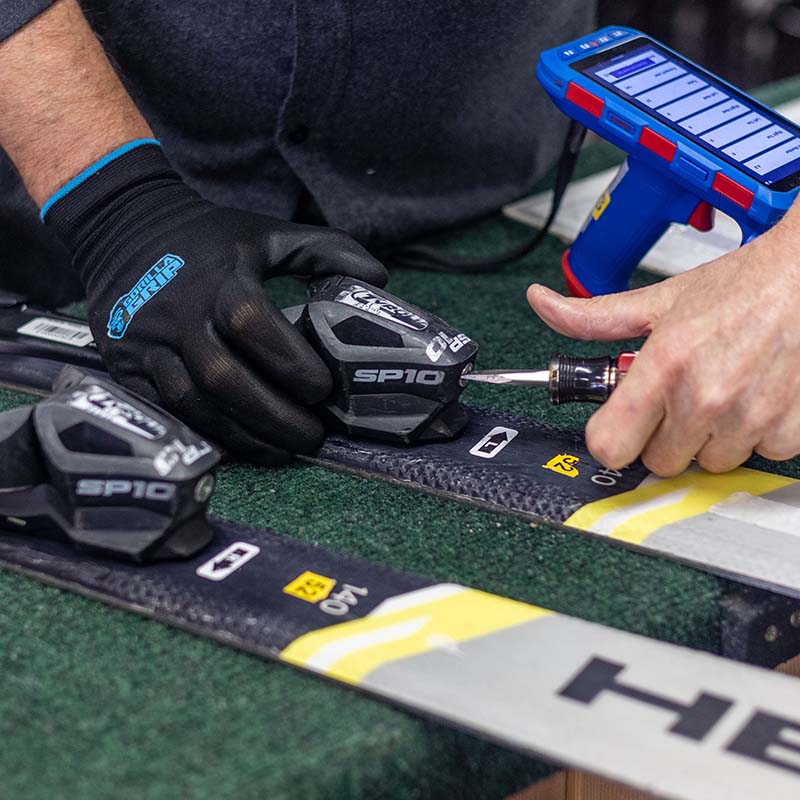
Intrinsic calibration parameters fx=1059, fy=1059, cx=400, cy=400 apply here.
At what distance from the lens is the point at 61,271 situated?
1.18 m

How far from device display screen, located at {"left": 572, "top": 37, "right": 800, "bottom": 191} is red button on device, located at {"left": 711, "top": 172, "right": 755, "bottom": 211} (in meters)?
0.01

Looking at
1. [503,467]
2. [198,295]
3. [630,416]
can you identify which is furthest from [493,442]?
[198,295]

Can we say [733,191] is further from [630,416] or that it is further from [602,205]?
[630,416]

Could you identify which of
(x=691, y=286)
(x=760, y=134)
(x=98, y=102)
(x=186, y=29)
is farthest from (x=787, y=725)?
(x=186, y=29)

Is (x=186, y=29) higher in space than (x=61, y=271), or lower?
higher

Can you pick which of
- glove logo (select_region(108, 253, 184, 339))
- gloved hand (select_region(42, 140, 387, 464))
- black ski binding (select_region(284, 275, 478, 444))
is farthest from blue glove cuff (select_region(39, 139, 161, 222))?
black ski binding (select_region(284, 275, 478, 444))

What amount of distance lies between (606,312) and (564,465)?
12cm

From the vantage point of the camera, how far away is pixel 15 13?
0.92 metres

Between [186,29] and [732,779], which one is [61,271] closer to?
[186,29]

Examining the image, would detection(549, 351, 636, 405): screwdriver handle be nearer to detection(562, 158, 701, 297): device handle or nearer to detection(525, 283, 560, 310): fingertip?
detection(525, 283, 560, 310): fingertip

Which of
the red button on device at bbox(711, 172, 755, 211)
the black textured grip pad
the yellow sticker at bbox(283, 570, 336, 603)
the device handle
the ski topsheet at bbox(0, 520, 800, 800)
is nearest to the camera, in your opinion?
the ski topsheet at bbox(0, 520, 800, 800)

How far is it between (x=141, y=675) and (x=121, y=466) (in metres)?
0.13

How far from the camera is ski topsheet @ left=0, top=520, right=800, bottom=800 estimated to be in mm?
521

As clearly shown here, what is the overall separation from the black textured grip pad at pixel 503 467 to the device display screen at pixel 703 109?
0.29 meters
